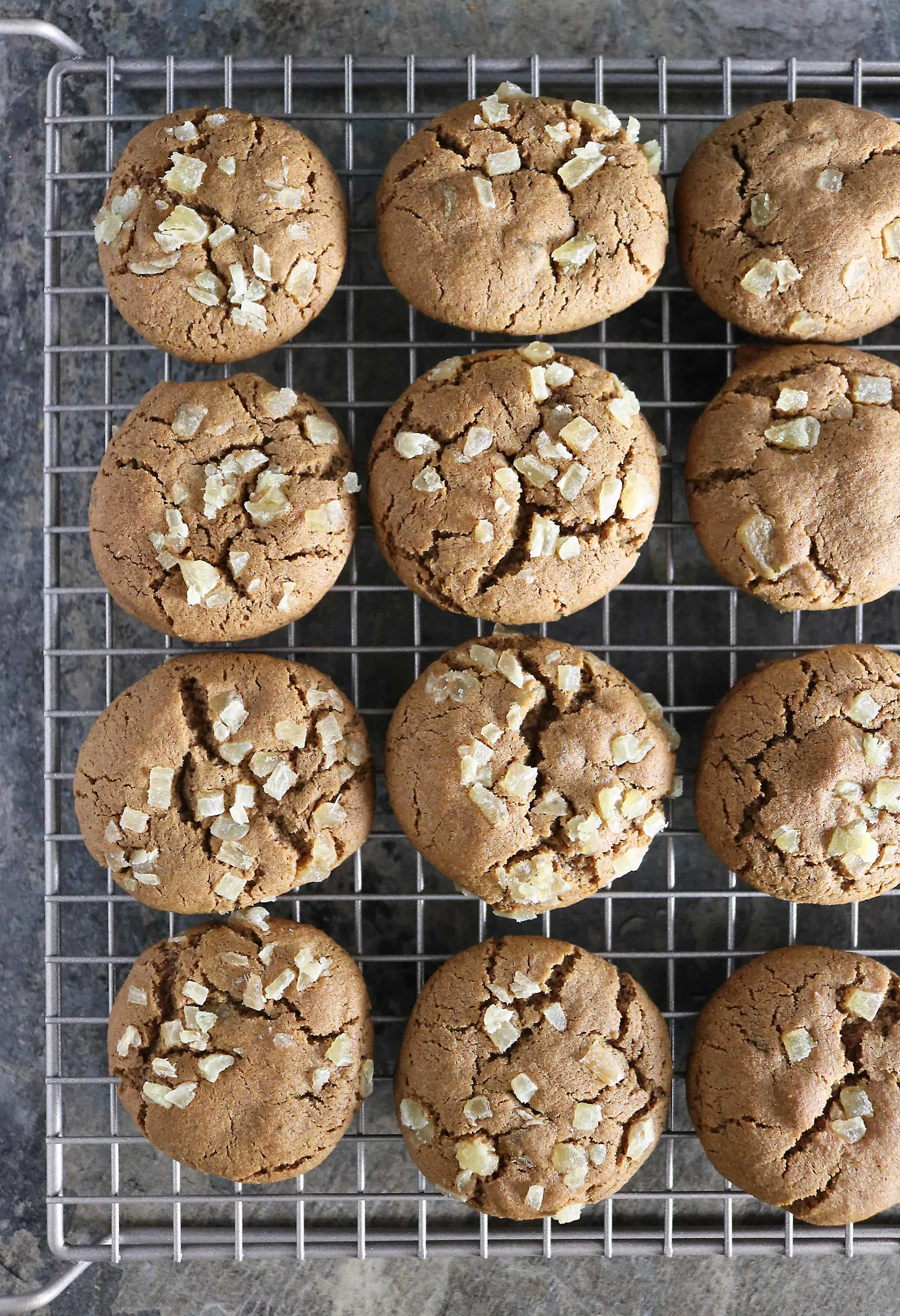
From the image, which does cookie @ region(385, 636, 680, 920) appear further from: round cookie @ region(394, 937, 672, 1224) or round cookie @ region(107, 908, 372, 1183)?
round cookie @ region(107, 908, 372, 1183)

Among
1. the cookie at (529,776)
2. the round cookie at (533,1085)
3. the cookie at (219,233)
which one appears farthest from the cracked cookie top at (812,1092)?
the cookie at (219,233)

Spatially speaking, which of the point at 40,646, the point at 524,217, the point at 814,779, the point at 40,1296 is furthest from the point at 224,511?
the point at 40,1296

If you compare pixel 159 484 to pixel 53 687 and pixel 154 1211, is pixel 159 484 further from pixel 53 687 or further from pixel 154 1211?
pixel 154 1211

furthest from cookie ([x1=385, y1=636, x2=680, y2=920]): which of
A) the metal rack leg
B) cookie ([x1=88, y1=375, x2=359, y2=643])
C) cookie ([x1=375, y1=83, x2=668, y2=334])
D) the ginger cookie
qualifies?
the metal rack leg

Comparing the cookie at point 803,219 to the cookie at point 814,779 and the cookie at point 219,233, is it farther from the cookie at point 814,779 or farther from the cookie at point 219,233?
the cookie at point 219,233

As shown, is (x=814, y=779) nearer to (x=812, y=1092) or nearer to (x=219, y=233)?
(x=812, y=1092)

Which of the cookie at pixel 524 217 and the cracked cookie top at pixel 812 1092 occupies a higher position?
the cookie at pixel 524 217

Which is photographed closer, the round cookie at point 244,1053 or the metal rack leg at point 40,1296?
the round cookie at point 244,1053
